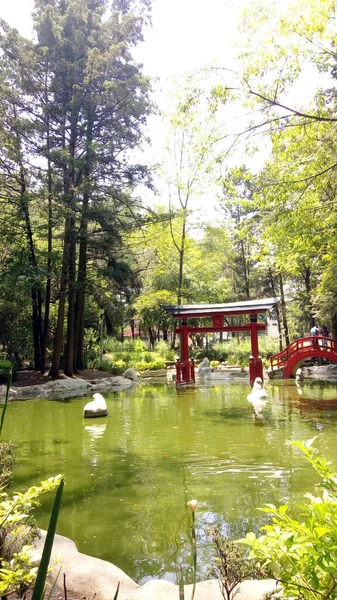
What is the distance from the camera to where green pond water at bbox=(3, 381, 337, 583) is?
3100mm

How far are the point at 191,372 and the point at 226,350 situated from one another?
24.2 feet

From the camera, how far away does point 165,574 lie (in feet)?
8.59

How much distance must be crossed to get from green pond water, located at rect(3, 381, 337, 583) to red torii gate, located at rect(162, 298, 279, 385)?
3787 mm

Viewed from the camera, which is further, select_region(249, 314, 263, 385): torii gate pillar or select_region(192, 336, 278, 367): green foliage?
select_region(192, 336, 278, 367): green foliage

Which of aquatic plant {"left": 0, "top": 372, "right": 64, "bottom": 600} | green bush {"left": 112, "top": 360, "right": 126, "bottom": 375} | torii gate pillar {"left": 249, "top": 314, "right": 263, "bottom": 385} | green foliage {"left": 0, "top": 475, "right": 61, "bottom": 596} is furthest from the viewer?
green bush {"left": 112, "top": 360, "right": 126, "bottom": 375}

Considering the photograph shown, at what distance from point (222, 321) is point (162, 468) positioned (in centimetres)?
992

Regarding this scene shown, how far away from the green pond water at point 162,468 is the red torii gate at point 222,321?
3.79m

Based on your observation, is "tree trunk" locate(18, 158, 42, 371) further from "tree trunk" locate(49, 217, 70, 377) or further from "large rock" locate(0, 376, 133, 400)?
"large rock" locate(0, 376, 133, 400)

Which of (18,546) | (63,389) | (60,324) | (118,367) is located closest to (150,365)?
(118,367)

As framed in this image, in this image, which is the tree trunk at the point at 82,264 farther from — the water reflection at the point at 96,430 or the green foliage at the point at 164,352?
the water reflection at the point at 96,430

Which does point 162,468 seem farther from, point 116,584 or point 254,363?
point 254,363

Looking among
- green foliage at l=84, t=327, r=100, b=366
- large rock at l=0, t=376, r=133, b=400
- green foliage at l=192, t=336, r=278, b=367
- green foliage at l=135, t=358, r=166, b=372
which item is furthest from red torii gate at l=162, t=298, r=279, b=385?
green foliage at l=192, t=336, r=278, b=367

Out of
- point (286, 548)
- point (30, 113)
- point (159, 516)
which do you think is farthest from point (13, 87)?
point (286, 548)

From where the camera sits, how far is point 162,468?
487 cm
